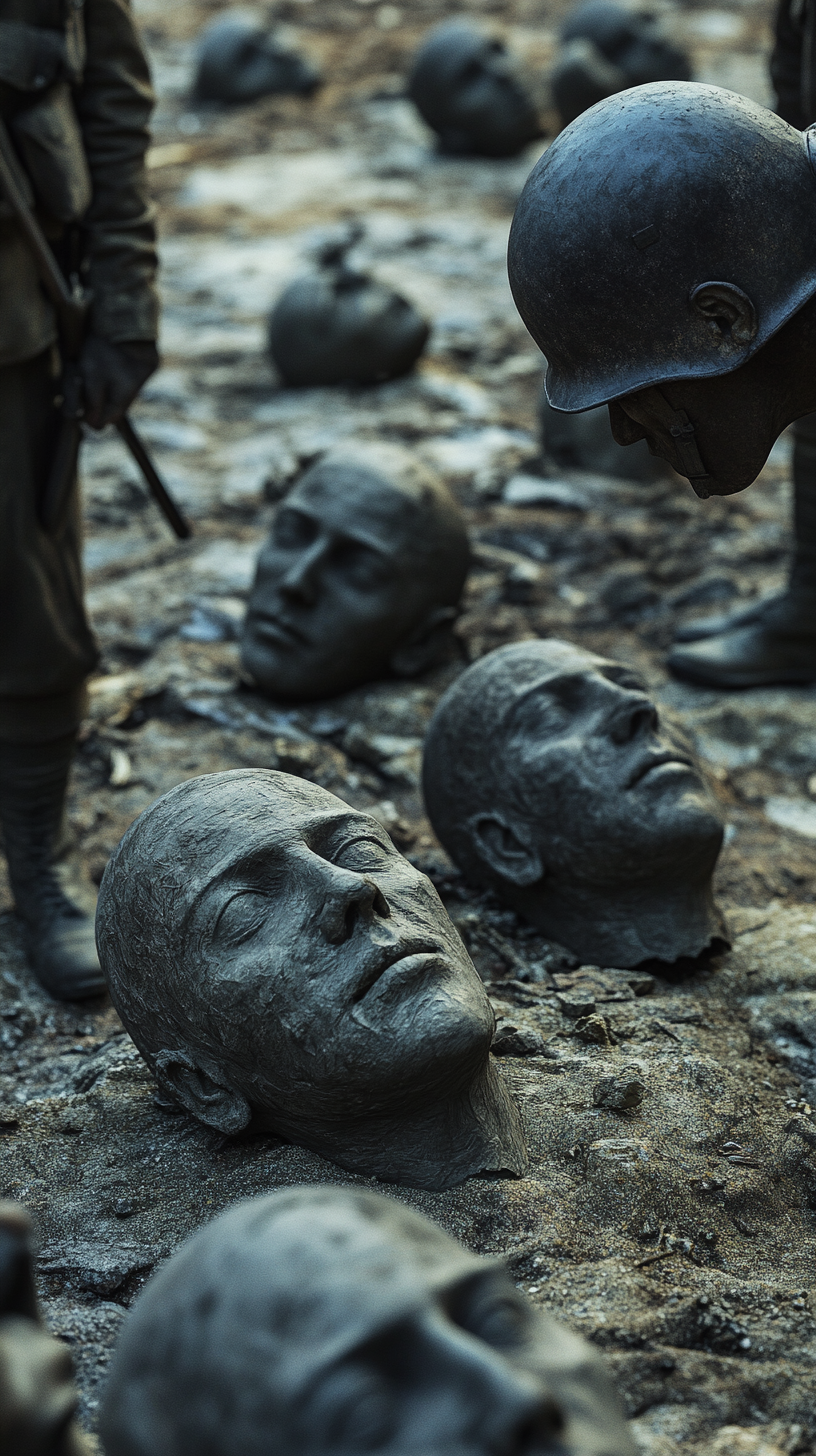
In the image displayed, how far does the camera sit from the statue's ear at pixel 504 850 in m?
3.10

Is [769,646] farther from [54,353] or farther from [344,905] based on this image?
[344,905]

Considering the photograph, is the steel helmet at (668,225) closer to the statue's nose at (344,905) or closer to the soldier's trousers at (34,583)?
the statue's nose at (344,905)

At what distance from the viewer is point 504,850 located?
3.16 meters

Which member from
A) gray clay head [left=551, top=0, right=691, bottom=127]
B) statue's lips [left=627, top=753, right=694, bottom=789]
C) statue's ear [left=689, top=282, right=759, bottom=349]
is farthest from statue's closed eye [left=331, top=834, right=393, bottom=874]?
gray clay head [left=551, top=0, right=691, bottom=127]

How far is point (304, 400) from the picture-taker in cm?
666

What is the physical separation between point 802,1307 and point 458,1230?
1.74 feet

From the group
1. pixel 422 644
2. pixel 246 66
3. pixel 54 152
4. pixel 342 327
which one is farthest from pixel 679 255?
pixel 246 66

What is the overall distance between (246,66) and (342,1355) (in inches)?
433

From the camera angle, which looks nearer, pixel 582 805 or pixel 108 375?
pixel 582 805

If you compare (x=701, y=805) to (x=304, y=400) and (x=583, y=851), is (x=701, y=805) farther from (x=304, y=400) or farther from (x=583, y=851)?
(x=304, y=400)

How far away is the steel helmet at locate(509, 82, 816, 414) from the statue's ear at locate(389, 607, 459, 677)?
224 centimetres

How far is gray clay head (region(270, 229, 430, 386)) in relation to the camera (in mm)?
6438

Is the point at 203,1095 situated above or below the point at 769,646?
above

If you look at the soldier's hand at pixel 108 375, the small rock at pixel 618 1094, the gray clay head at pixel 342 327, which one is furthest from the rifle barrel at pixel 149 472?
the gray clay head at pixel 342 327
